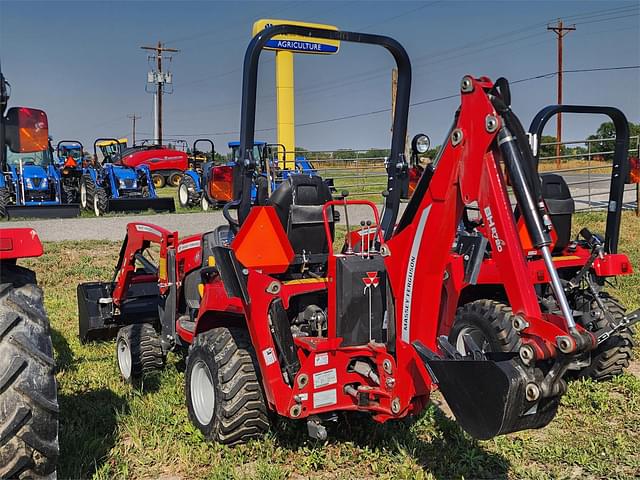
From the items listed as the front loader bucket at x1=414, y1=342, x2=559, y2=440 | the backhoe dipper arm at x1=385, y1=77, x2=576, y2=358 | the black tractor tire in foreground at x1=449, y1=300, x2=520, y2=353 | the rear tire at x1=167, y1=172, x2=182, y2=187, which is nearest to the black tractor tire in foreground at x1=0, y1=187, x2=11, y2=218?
the black tractor tire in foreground at x1=449, y1=300, x2=520, y2=353

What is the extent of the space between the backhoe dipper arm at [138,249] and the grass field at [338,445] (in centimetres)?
94

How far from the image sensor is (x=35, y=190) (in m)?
17.0

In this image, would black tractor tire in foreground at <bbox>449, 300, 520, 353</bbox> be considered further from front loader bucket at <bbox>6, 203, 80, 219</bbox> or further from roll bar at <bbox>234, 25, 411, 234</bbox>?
front loader bucket at <bbox>6, 203, 80, 219</bbox>

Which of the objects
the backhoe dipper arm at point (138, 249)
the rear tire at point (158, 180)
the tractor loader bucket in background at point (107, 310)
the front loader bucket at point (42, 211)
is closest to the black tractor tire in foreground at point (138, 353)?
the backhoe dipper arm at point (138, 249)

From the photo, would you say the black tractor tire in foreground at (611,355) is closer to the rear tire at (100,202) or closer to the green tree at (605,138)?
the green tree at (605,138)

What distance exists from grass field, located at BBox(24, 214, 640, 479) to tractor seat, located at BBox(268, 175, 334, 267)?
113cm

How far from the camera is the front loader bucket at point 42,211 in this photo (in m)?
15.1

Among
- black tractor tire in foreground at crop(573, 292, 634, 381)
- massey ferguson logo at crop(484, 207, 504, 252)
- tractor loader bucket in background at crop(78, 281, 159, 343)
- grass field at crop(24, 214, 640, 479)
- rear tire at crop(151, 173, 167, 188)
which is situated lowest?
grass field at crop(24, 214, 640, 479)

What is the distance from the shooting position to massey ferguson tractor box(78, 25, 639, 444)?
9.33ft

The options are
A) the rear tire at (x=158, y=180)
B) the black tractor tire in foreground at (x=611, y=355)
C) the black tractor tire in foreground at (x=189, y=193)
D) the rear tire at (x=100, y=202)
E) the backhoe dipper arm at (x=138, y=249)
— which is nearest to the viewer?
the black tractor tire in foreground at (x=611, y=355)

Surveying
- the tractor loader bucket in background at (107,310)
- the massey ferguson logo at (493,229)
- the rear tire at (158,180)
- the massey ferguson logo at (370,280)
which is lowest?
the tractor loader bucket in background at (107,310)

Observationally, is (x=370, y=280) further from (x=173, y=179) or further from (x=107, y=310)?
(x=173, y=179)

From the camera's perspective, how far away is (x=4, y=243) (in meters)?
3.16

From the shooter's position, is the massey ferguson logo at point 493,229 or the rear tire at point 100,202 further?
the rear tire at point 100,202
